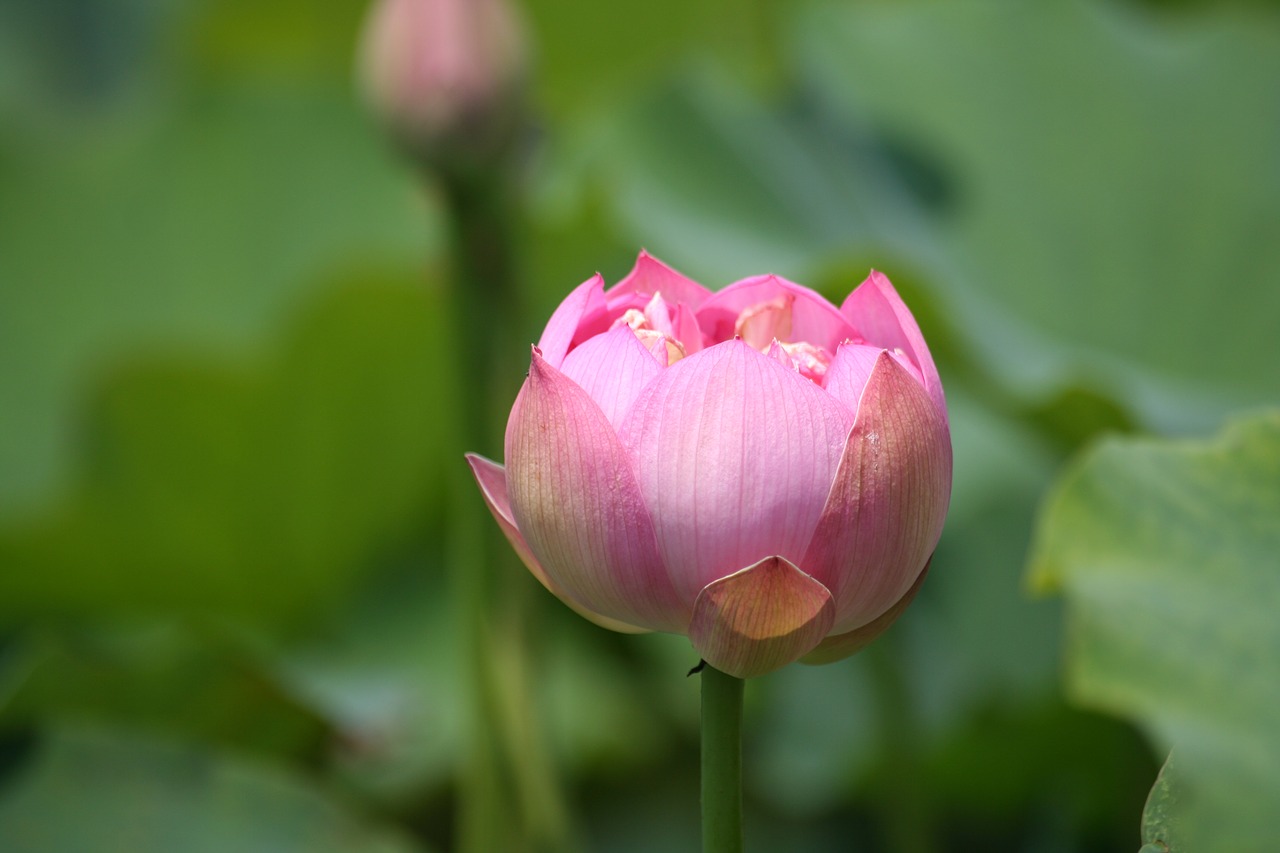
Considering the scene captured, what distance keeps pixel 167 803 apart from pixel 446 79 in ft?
1.50

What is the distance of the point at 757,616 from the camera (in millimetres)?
348

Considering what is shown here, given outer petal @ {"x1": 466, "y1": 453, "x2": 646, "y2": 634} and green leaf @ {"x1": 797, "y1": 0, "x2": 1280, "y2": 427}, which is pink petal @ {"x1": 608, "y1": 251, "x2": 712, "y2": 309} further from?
green leaf @ {"x1": 797, "y1": 0, "x2": 1280, "y2": 427}

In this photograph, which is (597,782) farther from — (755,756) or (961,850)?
(961,850)

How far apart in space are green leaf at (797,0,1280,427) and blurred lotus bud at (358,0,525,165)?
0.41 m

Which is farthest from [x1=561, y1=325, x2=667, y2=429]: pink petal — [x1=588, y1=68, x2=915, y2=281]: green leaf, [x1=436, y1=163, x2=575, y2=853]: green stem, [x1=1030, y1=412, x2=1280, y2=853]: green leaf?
[x1=588, y1=68, x2=915, y2=281]: green leaf

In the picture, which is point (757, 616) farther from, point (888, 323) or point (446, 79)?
point (446, 79)

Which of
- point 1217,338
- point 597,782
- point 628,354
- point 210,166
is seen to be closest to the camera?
point 628,354

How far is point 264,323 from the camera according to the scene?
167 centimetres

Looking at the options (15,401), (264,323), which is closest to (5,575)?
(15,401)

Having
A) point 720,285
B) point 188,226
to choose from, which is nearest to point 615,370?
point 720,285

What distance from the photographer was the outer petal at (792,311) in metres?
0.42

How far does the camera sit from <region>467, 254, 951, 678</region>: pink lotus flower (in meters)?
0.35

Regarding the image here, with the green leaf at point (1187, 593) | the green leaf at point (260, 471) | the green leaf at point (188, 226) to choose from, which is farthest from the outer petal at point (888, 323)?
the green leaf at point (188, 226)

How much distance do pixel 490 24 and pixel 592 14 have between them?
3.91ft
